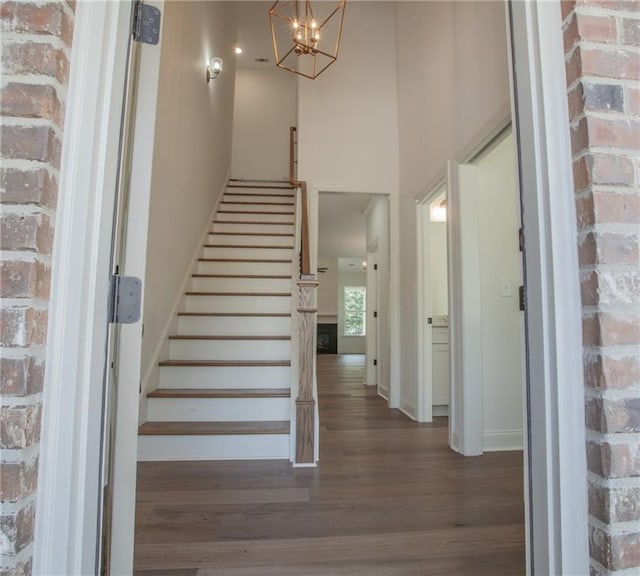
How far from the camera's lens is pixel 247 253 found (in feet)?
14.4

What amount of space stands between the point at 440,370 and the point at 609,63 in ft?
11.0

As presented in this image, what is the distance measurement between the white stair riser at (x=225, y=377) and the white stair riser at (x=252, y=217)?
94.3 inches

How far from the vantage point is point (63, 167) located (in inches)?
28.1

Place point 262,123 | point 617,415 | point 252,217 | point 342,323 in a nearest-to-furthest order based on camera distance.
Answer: point 617,415 < point 252,217 < point 262,123 < point 342,323

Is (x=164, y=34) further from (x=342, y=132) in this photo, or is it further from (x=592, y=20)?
(x=592, y=20)

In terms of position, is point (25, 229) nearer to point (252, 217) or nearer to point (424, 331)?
point (424, 331)

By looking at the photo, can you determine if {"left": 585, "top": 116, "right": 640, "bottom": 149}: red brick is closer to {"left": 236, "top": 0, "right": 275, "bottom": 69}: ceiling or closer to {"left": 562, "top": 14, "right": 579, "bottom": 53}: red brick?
{"left": 562, "top": 14, "right": 579, "bottom": 53}: red brick

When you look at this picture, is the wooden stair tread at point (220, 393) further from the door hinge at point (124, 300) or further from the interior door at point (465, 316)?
the door hinge at point (124, 300)

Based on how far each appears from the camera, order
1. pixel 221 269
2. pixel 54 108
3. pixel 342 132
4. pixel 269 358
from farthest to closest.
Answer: pixel 342 132, pixel 221 269, pixel 269 358, pixel 54 108

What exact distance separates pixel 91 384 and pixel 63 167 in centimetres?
41

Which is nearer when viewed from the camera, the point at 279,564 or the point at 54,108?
the point at 54,108

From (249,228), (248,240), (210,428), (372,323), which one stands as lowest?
(210,428)

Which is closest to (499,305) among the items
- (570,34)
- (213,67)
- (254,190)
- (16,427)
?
(570,34)

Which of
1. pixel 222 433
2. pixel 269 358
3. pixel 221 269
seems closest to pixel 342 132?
pixel 221 269
